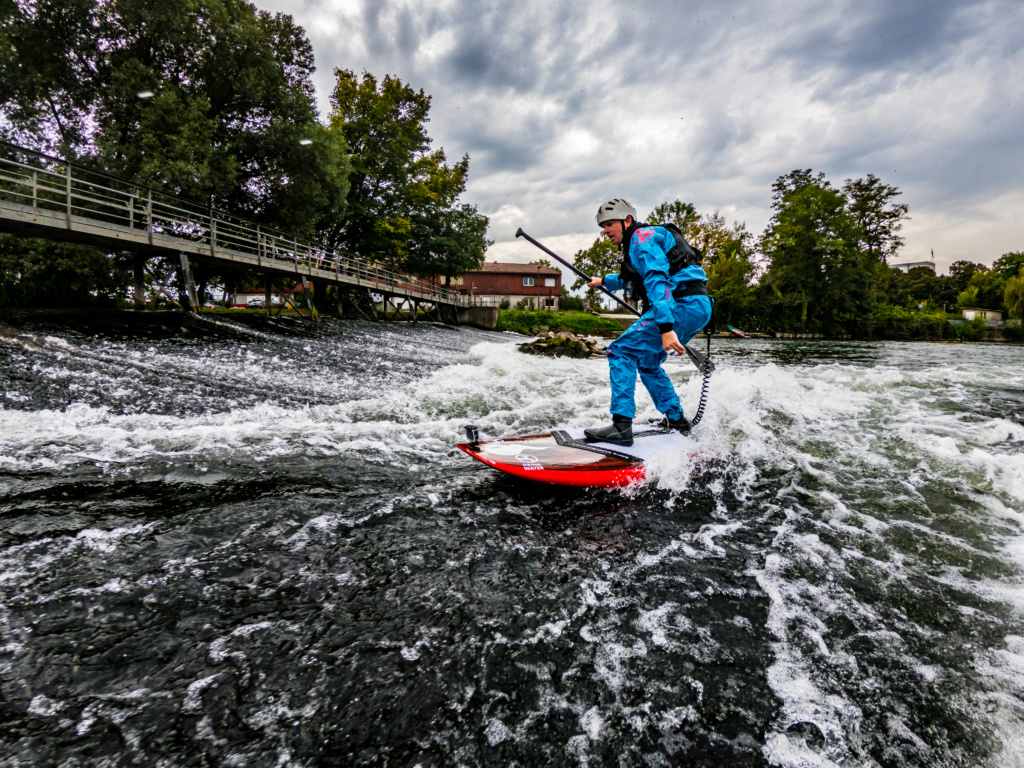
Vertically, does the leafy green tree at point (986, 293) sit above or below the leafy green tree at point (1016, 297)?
above

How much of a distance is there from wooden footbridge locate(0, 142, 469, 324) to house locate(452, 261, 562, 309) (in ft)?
108

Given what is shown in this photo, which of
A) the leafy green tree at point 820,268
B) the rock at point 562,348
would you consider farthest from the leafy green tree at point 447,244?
the leafy green tree at point 820,268

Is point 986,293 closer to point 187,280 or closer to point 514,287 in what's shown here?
point 514,287

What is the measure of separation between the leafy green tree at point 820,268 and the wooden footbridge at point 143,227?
38.4 meters

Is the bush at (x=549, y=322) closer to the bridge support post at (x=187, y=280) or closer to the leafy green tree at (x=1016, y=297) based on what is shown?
the bridge support post at (x=187, y=280)

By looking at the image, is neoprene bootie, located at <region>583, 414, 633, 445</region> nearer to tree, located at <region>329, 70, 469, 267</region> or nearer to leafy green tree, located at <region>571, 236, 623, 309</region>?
tree, located at <region>329, 70, 469, 267</region>

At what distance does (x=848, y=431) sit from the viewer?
18.4 ft

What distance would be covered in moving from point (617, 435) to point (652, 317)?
112 cm

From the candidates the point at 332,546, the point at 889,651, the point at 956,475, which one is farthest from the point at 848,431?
the point at 332,546

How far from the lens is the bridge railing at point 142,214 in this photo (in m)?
11.0

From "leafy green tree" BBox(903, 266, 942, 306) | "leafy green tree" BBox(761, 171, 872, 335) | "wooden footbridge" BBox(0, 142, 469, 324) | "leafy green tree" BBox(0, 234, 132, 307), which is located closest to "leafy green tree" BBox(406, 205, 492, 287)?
"wooden footbridge" BBox(0, 142, 469, 324)

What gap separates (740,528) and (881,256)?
74.3m

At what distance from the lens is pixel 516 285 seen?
63.6 metres

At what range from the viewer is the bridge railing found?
1099 centimetres
